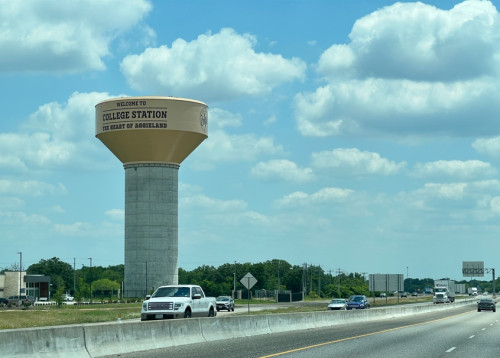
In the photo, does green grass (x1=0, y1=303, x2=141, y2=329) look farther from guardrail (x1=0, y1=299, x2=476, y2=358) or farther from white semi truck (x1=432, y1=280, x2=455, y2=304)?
white semi truck (x1=432, y1=280, x2=455, y2=304)

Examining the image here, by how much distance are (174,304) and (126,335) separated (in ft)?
46.5

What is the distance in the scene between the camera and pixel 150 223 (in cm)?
10281

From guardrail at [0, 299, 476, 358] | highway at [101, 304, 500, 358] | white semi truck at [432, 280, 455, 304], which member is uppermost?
guardrail at [0, 299, 476, 358]

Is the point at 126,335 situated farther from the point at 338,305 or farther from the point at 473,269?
the point at 473,269

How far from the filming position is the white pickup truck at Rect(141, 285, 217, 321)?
118 feet

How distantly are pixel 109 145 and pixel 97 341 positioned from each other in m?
83.3

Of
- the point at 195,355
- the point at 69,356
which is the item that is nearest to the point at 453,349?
the point at 195,355

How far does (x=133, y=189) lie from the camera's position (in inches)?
4075

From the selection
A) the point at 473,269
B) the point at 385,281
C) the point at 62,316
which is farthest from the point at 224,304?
the point at 473,269

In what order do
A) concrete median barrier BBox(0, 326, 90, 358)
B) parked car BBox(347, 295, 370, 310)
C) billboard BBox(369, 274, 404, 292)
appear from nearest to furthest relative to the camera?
concrete median barrier BBox(0, 326, 90, 358) → parked car BBox(347, 295, 370, 310) → billboard BBox(369, 274, 404, 292)

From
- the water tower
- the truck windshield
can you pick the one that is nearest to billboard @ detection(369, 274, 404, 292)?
the water tower

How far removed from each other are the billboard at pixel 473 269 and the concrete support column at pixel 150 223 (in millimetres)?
84555

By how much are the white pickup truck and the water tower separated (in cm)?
6168

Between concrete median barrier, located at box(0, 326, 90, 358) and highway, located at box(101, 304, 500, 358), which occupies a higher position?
concrete median barrier, located at box(0, 326, 90, 358)
